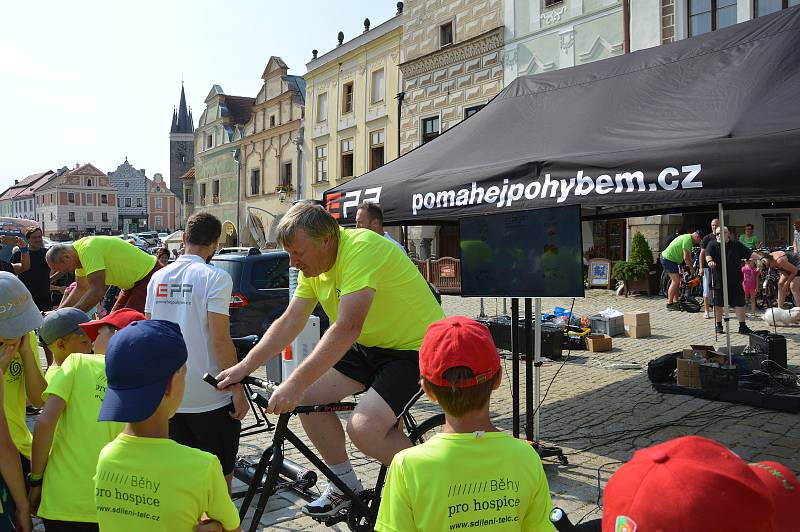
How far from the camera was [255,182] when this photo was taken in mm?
39656

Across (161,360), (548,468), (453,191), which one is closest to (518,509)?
(161,360)

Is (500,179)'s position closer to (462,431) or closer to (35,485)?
(462,431)

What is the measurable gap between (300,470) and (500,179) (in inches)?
98.4

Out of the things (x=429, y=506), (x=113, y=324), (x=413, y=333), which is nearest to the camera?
(x=429, y=506)

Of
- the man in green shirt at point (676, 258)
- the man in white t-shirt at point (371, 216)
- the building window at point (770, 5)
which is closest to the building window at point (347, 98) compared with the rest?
the building window at point (770, 5)

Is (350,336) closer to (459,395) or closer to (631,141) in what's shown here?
(459,395)

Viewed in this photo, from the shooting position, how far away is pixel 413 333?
11.0 feet

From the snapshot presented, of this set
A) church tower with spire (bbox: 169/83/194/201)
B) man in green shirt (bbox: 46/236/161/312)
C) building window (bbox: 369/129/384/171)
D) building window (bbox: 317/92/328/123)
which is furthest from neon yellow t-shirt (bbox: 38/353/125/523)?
church tower with spire (bbox: 169/83/194/201)

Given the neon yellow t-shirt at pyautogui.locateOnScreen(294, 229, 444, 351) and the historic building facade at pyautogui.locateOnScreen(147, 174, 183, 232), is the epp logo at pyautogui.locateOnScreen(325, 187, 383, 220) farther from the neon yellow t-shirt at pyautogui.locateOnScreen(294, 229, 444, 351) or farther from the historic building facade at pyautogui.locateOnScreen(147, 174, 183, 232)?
the historic building facade at pyautogui.locateOnScreen(147, 174, 183, 232)

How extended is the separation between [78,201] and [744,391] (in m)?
109

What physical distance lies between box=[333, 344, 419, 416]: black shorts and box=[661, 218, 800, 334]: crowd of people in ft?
25.3

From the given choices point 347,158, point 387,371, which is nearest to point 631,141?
point 387,371

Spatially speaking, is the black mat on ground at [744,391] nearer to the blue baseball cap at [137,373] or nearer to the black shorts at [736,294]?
the black shorts at [736,294]

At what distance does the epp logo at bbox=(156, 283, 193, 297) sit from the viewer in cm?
345
